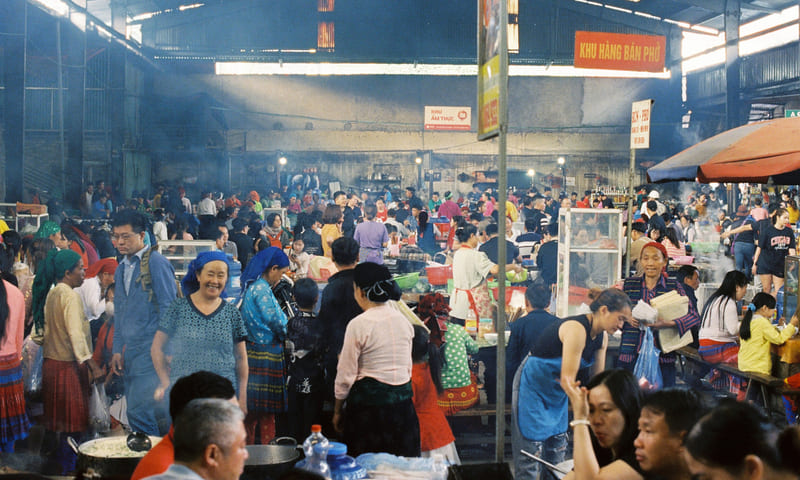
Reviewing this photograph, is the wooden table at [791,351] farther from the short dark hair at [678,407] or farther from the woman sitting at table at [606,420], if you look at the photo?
the short dark hair at [678,407]

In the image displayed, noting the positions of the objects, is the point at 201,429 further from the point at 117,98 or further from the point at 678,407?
the point at 117,98

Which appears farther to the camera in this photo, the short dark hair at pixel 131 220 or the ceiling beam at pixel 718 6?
the ceiling beam at pixel 718 6

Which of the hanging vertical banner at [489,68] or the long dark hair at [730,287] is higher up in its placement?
the hanging vertical banner at [489,68]

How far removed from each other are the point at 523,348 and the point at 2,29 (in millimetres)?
11738

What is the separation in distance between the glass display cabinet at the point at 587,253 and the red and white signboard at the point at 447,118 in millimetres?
17809

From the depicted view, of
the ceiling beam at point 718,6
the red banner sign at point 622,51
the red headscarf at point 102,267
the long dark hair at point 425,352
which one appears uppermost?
the ceiling beam at point 718,6

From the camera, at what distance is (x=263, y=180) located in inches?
1005

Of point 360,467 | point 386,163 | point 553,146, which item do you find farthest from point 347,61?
point 360,467

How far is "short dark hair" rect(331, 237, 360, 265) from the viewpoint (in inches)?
178

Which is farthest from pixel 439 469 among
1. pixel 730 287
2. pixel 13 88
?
pixel 13 88

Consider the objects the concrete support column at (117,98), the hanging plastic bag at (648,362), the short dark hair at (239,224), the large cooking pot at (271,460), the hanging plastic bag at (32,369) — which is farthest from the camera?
the concrete support column at (117,98)

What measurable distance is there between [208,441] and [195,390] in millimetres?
477

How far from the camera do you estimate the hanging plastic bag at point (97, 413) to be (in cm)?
491

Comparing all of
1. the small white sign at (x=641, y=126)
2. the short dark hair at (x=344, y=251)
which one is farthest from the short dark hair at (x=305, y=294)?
the small white sign at (x=641, y=126)
